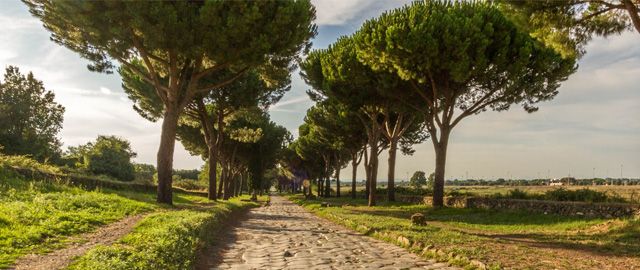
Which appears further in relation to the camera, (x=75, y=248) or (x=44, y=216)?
(x=44, y=216)

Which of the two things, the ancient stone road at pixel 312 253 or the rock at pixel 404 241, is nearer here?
the ancient stone road at pixel 312 253

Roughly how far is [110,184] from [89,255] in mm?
26703

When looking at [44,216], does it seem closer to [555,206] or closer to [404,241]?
[404,241]

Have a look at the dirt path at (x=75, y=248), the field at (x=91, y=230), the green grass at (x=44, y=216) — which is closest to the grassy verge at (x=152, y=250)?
the field at (x=91, y=230)

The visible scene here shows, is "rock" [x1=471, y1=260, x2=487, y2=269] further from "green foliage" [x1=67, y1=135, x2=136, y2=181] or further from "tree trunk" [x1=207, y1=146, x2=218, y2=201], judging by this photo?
"green foliage" [x1=67, y1=135, x2=136, y2=181]

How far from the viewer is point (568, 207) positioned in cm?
2039

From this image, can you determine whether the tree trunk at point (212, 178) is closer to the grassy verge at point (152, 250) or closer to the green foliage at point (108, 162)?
the grassy verge at point (152, 250)

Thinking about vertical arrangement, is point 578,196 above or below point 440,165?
below

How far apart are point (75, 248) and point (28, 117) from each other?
52155 mm

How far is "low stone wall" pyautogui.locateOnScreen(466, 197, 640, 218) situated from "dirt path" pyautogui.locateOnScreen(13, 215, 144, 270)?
18.0 metres

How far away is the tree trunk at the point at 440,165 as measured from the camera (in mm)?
26812

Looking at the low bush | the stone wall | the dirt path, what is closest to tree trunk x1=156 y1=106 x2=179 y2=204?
the dirt path

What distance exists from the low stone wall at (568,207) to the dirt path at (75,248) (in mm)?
18019

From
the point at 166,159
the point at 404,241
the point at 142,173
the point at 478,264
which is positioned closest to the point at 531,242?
the point at 404,241
